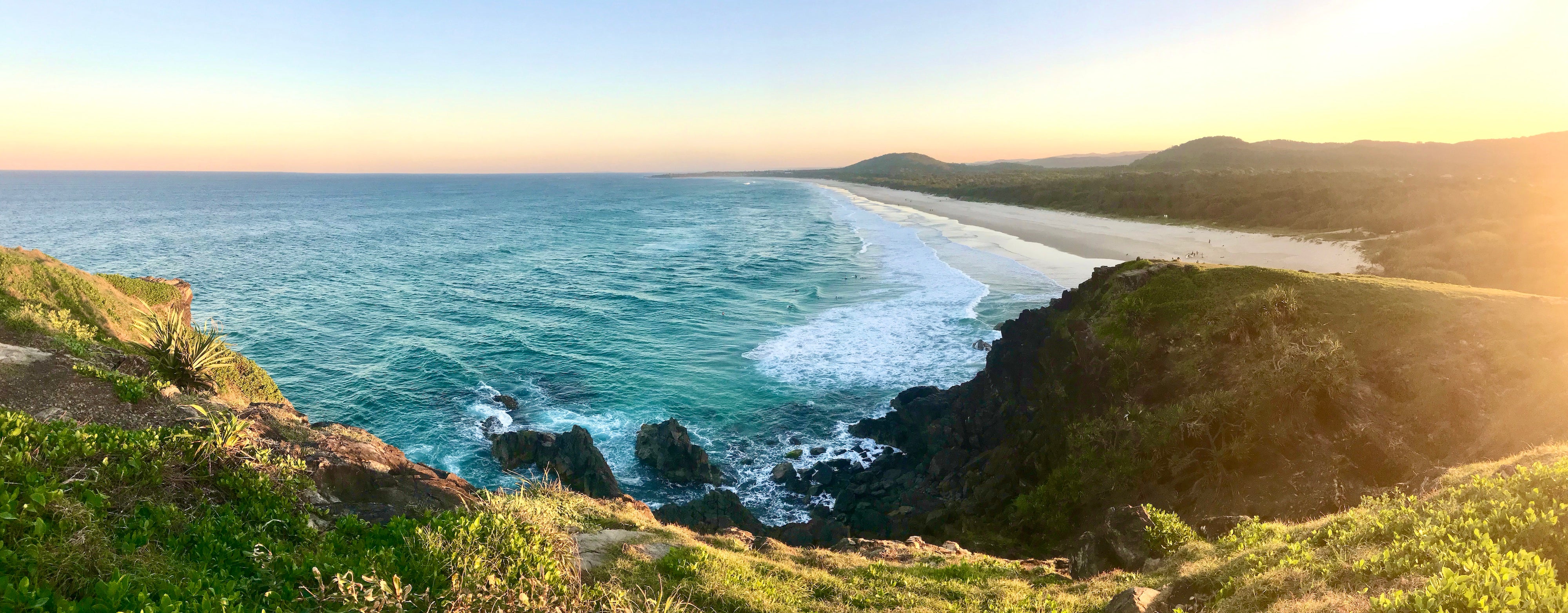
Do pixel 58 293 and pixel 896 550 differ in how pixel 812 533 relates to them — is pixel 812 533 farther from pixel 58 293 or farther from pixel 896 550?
pixel 58 293

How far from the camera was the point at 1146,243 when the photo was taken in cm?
4422

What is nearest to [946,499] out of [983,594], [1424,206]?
[983,594]

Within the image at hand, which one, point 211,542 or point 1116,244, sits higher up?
point 1116,244

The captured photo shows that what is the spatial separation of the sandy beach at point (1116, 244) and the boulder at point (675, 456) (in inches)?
904

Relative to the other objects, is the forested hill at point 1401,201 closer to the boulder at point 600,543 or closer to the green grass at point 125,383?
the boulder at point 600,543

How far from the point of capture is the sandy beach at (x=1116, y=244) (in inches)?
1294

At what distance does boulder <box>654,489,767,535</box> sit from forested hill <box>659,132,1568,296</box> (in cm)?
2822

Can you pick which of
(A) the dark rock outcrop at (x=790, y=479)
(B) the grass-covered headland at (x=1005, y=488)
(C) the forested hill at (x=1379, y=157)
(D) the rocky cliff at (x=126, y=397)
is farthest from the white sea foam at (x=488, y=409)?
(C) the forested hill at (x=1379, y=157)

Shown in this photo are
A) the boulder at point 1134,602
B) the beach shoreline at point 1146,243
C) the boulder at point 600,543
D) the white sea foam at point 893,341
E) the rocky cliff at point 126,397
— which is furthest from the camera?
the beach shoreline at point 1146,243

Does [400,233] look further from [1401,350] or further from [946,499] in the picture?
[1401,350]

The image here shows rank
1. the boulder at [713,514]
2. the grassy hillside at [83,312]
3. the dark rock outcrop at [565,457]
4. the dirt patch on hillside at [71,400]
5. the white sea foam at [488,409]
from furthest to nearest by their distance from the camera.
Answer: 1. the white sea foam at [488,409]
2. the dark rock outcrop at [565,457]
3. the boulder at [713,514]
4. the grassy hillside at [83,312]
5. the dirt patch on hillside at [71,400]

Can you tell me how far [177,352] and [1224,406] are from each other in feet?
65.3

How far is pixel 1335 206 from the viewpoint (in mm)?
44062

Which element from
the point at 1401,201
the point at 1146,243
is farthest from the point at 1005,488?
the point at 1401,201
